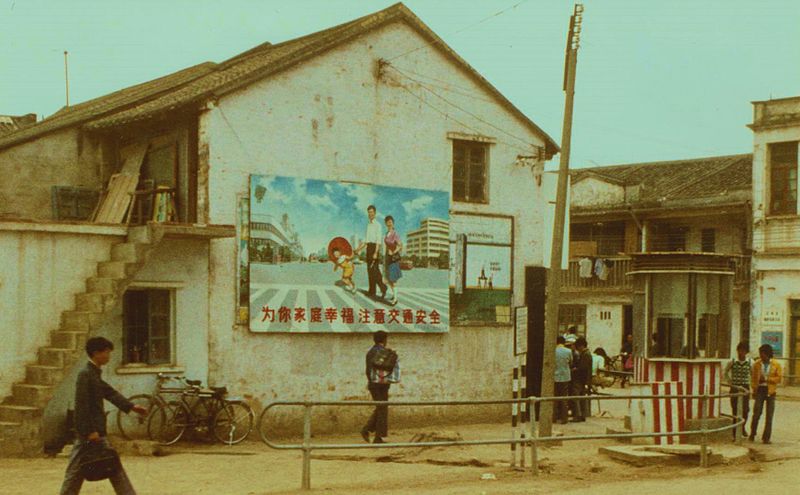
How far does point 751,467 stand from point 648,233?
28.9m

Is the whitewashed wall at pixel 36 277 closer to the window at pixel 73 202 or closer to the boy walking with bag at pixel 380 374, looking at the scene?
the window at pixel 73 202

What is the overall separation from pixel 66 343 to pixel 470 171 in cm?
904

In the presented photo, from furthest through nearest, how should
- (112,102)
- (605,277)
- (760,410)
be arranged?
1. (605,277)
2. (112,102)
3. (760,410)

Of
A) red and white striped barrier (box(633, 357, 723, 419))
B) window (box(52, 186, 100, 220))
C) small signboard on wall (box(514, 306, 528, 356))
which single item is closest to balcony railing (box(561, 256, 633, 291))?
red and white striped barrier (box(633, 357, 723, 419))

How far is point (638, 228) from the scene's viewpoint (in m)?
46.3

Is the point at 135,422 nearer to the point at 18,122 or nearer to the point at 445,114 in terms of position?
the point at 445,114

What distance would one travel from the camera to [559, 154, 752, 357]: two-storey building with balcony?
142 ft

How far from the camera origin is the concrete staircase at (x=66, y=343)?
17.8m

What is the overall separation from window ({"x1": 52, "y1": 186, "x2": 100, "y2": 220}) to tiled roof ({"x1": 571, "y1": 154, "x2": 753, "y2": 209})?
1015 inches

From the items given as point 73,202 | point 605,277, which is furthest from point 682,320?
point 605,277

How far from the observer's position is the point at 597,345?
4684 centimetres

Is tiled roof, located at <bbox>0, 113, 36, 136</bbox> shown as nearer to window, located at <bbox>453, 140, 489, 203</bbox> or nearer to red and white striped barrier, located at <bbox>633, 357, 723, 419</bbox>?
window, located at <bbox>453, 140, 489, 203</bbox>

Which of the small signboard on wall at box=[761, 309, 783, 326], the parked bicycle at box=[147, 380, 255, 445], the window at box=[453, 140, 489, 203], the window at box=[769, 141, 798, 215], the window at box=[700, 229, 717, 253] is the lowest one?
the parked bicycle at box=[147, 380, 255, 445]

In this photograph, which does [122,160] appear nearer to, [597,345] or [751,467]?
[751,467]
